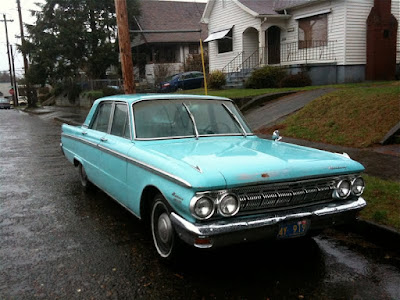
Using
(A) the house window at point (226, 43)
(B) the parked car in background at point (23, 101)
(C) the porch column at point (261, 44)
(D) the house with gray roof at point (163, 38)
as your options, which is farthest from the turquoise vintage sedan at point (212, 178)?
(B) the parked car in background at point (23, 101)

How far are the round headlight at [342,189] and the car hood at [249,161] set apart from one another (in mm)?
117

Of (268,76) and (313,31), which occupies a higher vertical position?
(313,31)

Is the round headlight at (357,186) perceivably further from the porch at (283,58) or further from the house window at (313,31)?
the house window at (313,31)

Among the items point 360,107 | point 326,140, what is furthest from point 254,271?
point 360,107

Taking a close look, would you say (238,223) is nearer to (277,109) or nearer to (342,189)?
(342,189)

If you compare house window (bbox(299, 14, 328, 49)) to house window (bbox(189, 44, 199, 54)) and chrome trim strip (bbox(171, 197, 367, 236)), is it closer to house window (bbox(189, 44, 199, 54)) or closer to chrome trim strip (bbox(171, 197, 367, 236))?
chrome trim strip (bbox(171, 197, 367, 236))

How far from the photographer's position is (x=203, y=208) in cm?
317

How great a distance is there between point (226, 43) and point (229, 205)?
898 inches

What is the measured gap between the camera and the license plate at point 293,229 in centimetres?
337

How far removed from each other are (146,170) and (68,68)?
3104cm

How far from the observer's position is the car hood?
3.24m

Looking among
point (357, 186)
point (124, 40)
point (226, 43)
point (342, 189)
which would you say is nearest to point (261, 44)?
point (226, 43)

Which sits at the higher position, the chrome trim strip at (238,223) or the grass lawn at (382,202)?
the chrome trim strip at (238,223)

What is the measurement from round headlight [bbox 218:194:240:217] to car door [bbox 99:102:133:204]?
59.2 inches
